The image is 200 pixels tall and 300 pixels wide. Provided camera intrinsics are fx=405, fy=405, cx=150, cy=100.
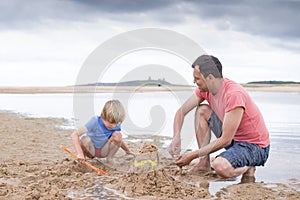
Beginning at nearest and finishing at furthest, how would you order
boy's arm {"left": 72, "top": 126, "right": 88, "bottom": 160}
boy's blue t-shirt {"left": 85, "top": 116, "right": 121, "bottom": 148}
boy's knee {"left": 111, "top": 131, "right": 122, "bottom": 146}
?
boy's arm {"left": 72, "top": 126, "right": 88, "bottom": 160} → boy's blue t-shirt {"left": 85, "top": 116, "right": 121, "bottom": 148} → boy's knee {"left": 111, "top": 131, "right": 122, "bottom": 146}

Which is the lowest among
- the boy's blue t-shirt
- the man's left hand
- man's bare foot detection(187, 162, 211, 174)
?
man's bare foot detection(187, 162, 211, 174)

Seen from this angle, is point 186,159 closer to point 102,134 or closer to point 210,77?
point 210,77

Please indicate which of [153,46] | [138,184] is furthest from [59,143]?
[138,184]

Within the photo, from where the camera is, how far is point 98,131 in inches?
206

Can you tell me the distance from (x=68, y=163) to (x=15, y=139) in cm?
268

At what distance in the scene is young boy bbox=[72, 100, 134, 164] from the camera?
505cm

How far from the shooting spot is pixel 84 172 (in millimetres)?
5016

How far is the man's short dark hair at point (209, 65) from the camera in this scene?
4.59 m

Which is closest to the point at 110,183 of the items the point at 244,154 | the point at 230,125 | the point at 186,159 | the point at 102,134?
the point at 186,159

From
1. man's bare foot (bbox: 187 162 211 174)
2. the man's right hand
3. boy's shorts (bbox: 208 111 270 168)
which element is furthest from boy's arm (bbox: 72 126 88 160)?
boy's shorts (bbox: 208 111 270 168)

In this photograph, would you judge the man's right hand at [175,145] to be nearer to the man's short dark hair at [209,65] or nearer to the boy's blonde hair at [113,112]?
the boy's blonde hair at [113,112]

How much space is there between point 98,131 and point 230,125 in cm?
175

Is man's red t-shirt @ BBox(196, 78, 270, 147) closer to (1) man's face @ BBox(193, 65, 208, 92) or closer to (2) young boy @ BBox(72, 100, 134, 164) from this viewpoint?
(1) man's face @ BBox(193, 65, 208, 92)

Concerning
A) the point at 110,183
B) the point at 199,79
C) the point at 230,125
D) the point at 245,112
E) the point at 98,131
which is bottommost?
the point at 110,183
